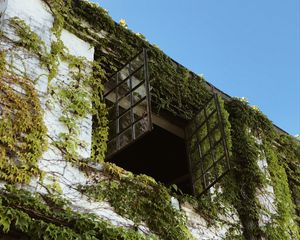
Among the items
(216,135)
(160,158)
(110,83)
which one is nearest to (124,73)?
(110,83)

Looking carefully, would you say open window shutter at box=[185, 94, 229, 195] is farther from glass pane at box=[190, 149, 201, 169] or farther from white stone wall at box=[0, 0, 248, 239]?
white stone wall at box=[0, 0, 248, 239]

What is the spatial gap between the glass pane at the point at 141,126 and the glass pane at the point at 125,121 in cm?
23

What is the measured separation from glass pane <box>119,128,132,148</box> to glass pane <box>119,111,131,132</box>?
0.34 ft

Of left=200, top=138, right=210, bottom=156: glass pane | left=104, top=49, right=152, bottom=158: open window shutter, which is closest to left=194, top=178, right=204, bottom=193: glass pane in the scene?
left=200, top=138, right=210, bottom=156: glass pane

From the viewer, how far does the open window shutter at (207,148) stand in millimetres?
7016

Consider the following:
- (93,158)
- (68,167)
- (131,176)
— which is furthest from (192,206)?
(68,167)

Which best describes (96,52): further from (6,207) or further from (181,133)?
(6,207)

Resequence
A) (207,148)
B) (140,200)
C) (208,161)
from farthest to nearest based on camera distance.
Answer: (207,148) < (208,161) < (140,200)

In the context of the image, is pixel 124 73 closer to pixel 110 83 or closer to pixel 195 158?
pixel 110 83

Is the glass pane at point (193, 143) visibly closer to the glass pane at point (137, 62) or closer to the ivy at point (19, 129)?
the glass pane at point (137, 62)

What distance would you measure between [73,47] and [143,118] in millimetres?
1698

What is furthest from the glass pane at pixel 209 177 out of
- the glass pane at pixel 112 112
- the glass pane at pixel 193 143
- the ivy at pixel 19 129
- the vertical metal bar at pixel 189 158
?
the ivy at pixel 19 129

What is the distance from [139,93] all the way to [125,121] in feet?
1.51

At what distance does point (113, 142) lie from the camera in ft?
21.7
